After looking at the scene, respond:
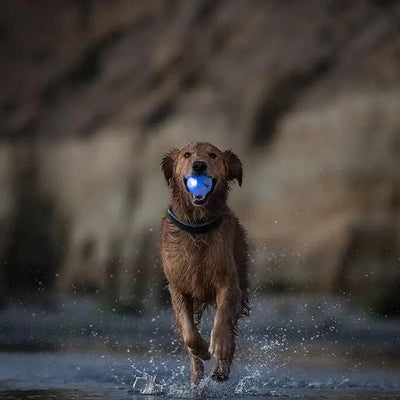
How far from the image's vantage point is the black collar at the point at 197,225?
1716 cm

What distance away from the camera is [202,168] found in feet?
55.3

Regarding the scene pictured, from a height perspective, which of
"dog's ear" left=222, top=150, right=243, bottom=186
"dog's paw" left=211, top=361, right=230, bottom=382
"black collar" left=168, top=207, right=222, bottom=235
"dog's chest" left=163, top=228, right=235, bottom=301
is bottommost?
"dog's paw" left=211, top=361, right=230, bottom=382

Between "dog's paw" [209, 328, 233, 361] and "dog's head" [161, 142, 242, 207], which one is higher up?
"dog's head" [161, 142, 242, 207]

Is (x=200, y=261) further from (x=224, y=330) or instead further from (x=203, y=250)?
(x=224, y=330)

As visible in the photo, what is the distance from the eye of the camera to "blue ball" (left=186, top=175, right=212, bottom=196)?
1686 centimetres

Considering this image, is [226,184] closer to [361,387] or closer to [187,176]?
[187,176]

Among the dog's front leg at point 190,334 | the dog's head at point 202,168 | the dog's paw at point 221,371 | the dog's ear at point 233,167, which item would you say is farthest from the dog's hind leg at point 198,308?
the dog's ear at point 233,167

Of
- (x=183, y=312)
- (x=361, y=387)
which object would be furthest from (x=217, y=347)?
(x=361, y=387)

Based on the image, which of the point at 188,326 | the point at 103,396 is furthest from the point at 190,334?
the point at 103,396

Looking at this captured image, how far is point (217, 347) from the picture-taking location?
16.8m

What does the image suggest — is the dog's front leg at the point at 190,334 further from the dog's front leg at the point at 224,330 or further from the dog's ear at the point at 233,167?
the dog's ear at the point at 233,167

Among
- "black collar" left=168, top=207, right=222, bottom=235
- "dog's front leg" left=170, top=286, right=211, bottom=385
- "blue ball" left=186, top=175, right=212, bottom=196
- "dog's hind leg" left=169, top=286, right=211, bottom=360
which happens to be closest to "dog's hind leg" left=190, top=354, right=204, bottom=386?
"dog's front leg" left=170, top=286, right=211, bottom=385

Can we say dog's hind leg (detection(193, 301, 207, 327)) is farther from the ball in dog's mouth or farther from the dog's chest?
the ball in dog's mouth

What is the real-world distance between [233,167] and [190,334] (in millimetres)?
1434
